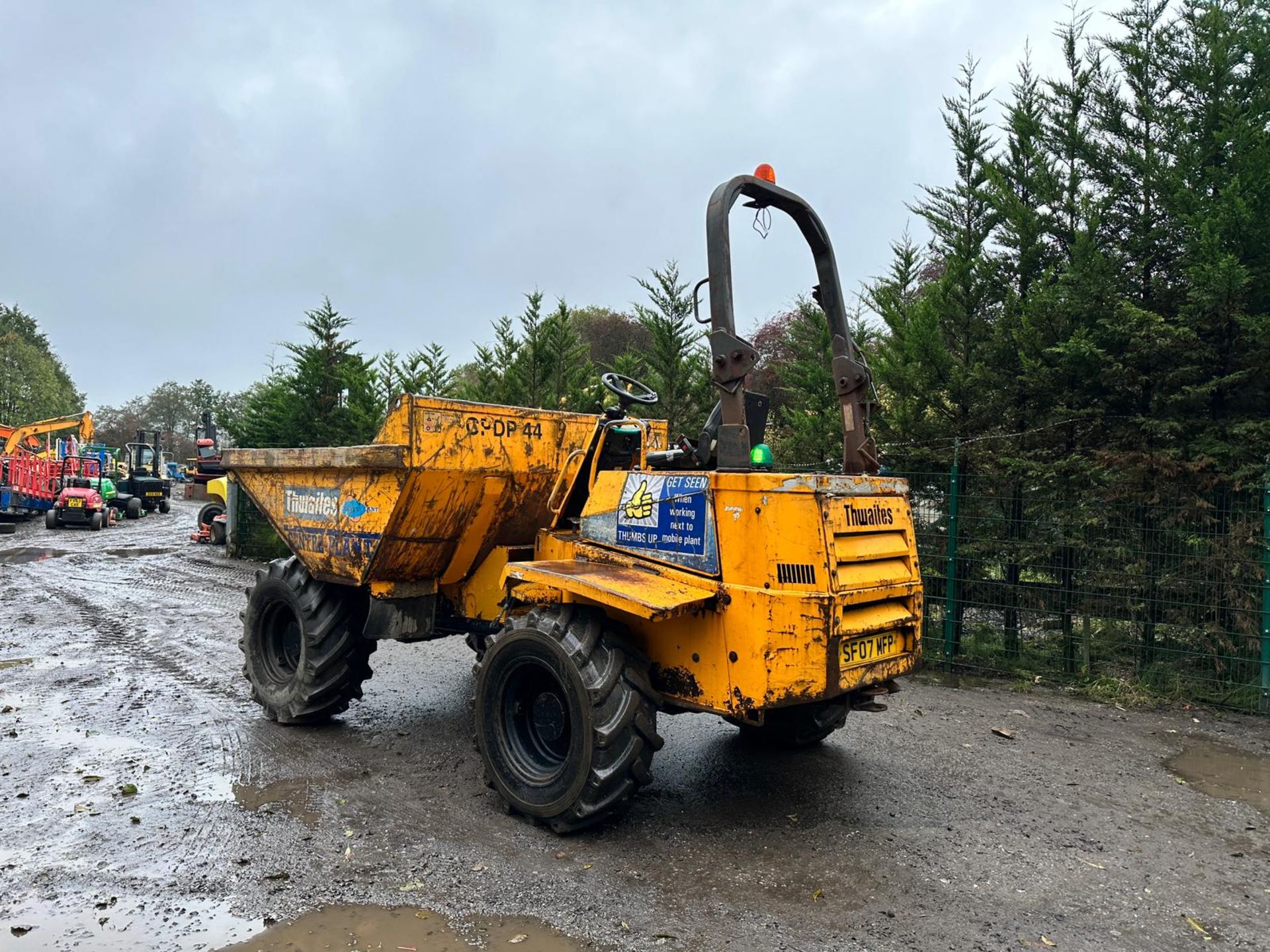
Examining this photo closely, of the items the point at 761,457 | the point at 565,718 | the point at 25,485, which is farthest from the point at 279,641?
the point at 25,485

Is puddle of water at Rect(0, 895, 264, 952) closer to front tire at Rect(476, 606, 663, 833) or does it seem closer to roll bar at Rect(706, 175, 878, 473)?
front tire at Rect(476, 606, 663, 833)

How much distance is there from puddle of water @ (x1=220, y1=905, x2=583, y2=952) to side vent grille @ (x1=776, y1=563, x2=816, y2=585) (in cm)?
170

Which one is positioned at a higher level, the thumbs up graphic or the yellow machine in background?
the yellow machine in background

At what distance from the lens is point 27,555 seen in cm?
1703

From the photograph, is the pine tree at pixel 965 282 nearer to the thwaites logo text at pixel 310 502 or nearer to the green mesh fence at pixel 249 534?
the thwaites logo text at pixel 310 502

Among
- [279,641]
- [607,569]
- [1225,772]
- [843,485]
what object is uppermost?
[843,485]

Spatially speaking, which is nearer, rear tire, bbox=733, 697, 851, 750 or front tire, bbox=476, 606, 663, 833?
front tire, bbox=476, 606, 663, 833

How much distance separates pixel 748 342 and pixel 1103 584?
5035mm

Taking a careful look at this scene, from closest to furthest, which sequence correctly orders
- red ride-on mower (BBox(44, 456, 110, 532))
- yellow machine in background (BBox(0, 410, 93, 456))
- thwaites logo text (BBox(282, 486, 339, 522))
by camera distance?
thwaites logo text (BBox(282, 486, 339, 522)) → red ride-on mower (BBox(44, 456, 110, 532)) → yellow machine in background (BBox(0, 410, 93, 456))

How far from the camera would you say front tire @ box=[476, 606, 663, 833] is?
412 cm

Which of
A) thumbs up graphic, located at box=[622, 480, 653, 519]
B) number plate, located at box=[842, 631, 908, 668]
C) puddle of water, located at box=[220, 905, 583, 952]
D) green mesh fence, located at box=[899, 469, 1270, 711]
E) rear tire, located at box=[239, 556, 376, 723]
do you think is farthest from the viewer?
green mesh fence, located at box=[899, 469, 1270, 711]

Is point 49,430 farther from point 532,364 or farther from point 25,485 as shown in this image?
point 532,364

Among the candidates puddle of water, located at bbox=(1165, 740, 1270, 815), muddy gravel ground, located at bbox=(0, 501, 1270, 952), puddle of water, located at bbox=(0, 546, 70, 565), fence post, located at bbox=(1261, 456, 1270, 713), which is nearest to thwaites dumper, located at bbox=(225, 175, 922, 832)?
muddy gravel ground, located at bbox=(0, 501, 1270, 952)

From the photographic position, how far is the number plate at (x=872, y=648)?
4090 millimetres
